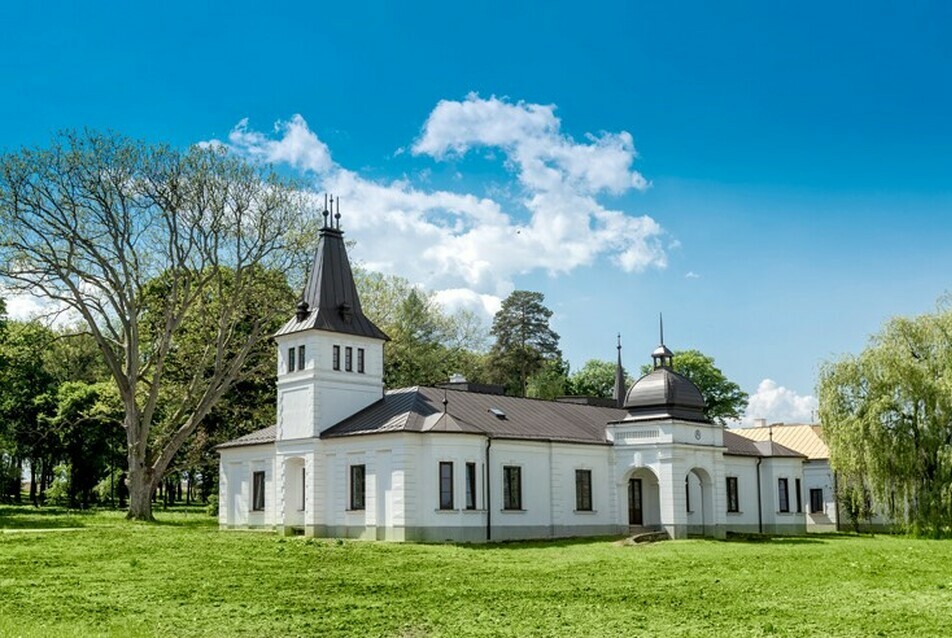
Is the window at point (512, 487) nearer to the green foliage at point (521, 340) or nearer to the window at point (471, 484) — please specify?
the window at point (471, 484)

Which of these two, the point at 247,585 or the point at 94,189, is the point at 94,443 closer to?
the point at 94,189

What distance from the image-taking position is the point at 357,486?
37562 mm

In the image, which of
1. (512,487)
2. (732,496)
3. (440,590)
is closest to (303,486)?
(512,487)

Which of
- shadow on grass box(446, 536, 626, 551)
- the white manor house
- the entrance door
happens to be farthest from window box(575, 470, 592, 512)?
the entrance door

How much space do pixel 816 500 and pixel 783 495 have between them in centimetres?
373

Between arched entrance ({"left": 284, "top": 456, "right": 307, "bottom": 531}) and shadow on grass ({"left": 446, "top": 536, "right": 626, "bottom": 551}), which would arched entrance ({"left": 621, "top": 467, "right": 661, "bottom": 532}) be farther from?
arched entrance ({"left": 284, "top": 456, "right": 307, "bottom": 531})

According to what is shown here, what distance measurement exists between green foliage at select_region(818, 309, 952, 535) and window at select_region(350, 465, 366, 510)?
1875 centimetres

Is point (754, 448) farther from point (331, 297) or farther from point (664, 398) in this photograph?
point (331, 297)

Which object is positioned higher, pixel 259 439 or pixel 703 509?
pixel 259 439

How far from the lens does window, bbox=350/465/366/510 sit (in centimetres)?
3738

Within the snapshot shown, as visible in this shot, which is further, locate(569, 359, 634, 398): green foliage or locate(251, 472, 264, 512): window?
locate(569, 359, 634, 398): green foliage

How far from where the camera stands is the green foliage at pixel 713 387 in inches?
3041

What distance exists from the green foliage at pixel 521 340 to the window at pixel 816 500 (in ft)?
106

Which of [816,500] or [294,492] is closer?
[294,492]
